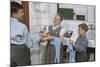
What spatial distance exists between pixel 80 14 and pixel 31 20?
470 mm

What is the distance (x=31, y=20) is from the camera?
5.22 feet

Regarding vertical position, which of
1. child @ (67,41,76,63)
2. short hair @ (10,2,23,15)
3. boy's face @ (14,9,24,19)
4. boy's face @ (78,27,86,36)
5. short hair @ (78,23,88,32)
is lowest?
child @ (67,41,76,63)

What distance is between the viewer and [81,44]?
1.75m

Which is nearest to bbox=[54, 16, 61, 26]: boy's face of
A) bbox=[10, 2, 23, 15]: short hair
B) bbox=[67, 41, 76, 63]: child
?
bbox=[67, 41, 76, 63]: child

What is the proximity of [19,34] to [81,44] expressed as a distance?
58 cm

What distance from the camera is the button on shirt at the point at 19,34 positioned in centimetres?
154

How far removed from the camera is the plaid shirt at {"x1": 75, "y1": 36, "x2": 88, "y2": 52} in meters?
1.74

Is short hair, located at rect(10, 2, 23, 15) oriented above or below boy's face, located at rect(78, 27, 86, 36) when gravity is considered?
above

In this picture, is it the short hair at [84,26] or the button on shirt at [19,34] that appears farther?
the short hair at [84,26]

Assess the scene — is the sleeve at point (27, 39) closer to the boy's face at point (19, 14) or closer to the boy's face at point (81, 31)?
the boy's face at point (19, 14)

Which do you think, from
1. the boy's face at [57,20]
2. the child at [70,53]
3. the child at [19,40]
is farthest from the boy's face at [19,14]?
the child at [70,53]

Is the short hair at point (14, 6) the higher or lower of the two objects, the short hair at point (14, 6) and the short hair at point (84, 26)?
the higher

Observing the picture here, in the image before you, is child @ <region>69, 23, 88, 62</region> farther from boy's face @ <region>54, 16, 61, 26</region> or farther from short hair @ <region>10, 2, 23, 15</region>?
short hair @ <region>10, 2, 23, 15</region>
